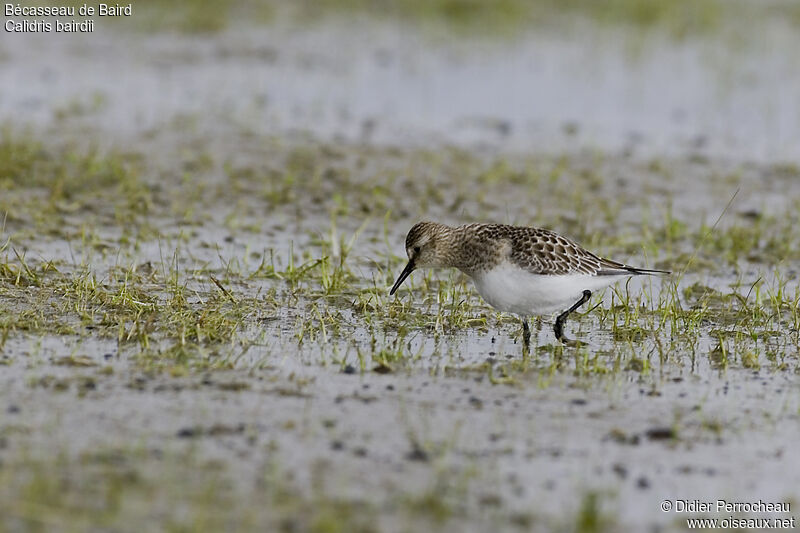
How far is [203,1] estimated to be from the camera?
22.6 meters

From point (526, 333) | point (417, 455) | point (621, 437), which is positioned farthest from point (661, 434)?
point (526, 333)

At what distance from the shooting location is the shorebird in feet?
28.2

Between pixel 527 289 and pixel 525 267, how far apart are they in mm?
155

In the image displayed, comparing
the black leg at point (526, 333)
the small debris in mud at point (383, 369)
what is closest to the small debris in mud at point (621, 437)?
the small debris in mud at point (383, 369)

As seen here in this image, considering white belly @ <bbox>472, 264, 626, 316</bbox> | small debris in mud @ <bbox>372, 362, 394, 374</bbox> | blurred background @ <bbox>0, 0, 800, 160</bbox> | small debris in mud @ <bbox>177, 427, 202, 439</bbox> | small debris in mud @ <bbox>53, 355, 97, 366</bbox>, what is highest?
blurred background @ <bbox>0, 0, 800, 160</bbox>

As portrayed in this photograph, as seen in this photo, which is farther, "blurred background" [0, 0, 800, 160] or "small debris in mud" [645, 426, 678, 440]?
"blurred background" [0, 0, 800, 160]

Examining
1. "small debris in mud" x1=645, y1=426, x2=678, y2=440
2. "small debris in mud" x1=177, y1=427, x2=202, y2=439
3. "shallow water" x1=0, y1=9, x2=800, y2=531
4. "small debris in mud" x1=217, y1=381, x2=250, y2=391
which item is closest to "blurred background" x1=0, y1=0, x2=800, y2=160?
"shallow water" x1=0, y1=9, x2=800, y2=531

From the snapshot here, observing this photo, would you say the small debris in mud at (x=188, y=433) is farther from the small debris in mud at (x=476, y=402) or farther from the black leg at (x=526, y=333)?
the black leg at (x=526, y=333)

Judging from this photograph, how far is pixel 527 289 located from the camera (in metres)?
8.56

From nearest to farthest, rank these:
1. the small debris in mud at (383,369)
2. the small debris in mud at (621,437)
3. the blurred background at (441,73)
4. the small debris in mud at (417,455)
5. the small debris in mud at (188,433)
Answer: the small debris in mud at (417,455)
the small debris in mud at (188,433)
the small debris in mud at (621,437)
the small debris in mud at (383,369)
the blurred background at (441,73)

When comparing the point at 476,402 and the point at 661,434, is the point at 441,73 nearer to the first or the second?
→ the point at 476,402

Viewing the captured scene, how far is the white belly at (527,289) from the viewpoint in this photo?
858 centimetres

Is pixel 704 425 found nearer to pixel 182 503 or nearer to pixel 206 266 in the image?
pixel 182 503

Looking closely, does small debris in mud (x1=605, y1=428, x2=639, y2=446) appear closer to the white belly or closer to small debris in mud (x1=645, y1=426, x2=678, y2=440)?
small debris in mud (x1=645, y1=426, x2=678, y2=440)
